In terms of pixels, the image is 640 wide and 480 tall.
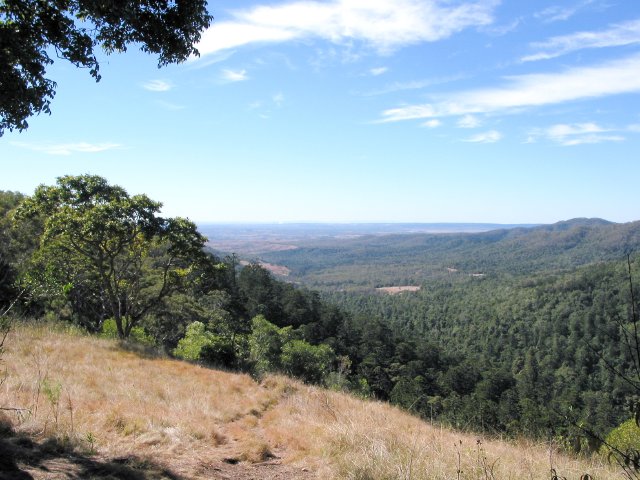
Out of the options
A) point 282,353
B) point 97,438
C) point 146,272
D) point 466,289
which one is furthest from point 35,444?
point 466,289

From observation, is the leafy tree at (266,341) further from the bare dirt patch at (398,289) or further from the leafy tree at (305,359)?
the bare dirt patch at (398,289)

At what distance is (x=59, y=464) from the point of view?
3945 mm

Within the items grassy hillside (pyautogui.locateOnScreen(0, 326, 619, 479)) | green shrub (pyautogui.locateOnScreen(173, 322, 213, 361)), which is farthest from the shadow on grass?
green shrub (pyautogui.locateOnScreen(173, 322, 213, 361))

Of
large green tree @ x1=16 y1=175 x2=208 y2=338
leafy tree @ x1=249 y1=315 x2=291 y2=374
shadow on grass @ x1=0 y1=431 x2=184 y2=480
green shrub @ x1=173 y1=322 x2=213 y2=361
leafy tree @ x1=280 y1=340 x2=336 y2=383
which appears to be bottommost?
leafy tree @ x1=280 y1=340 x2=336 y2=383

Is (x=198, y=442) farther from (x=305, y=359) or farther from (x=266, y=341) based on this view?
(x=305, y=359)

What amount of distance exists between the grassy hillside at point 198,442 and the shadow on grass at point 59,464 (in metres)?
0.01

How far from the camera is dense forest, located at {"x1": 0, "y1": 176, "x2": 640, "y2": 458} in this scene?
44.7 ft

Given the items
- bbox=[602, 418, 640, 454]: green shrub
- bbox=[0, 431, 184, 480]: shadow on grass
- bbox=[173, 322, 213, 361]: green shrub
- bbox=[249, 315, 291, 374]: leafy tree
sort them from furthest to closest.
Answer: bbox=[249, 315, 291, 374]: leafy tree < bbox=[173, 322, 213, 361]: green shrub < bbox=[602, 418, 640, 454]: green shrub < bbox=[0, 431, 184, 480]: shadow on grass

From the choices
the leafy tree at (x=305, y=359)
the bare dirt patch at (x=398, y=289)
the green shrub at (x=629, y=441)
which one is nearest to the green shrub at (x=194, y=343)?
the leafy tree at (x=305, y=359)

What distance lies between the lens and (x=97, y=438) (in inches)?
193

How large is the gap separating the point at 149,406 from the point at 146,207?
30.0 ft

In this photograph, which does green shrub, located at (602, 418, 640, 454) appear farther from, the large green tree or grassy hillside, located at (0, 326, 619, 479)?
the large green tree

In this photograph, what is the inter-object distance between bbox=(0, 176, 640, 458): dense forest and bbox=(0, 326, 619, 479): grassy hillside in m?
1.07

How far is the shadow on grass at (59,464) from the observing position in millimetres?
3625
